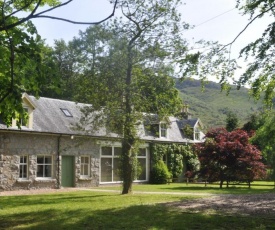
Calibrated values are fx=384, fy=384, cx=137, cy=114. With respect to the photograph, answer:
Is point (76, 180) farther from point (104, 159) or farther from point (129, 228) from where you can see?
point (129, 228)

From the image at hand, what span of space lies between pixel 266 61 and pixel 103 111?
904cm

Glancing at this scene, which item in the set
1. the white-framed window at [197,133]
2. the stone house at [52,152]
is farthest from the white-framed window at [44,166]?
the white-framed window at [197,133]

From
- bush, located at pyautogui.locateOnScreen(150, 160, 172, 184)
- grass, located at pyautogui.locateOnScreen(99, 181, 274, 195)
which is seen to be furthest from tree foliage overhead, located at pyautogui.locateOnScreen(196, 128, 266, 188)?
bush, located at pyautogui.locateOnScreen(150, 160, 172, 184)

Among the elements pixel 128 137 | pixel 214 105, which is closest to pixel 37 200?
pixel 128 137

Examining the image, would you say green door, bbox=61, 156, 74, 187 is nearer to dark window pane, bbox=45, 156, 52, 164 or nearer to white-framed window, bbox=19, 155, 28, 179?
dark window pane, bbox=45, 156, 52, 164

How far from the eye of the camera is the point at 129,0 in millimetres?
18406

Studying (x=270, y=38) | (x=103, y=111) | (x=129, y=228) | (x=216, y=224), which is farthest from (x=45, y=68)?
(x=103, y=111)

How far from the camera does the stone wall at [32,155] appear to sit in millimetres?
21797

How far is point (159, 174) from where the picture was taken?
30.6 meters

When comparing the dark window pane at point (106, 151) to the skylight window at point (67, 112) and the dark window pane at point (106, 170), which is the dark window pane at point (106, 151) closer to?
the dark window pane at point (106, 170)

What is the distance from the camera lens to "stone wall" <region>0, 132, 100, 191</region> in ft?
71.5

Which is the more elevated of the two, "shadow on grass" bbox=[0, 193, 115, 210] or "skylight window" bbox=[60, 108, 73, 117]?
"skylight window" bbox=[60, 108, 73, 117]

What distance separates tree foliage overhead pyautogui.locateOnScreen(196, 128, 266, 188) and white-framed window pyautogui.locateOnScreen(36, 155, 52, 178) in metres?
10.2

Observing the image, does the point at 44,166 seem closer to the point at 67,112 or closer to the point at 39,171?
the point at 39,171
